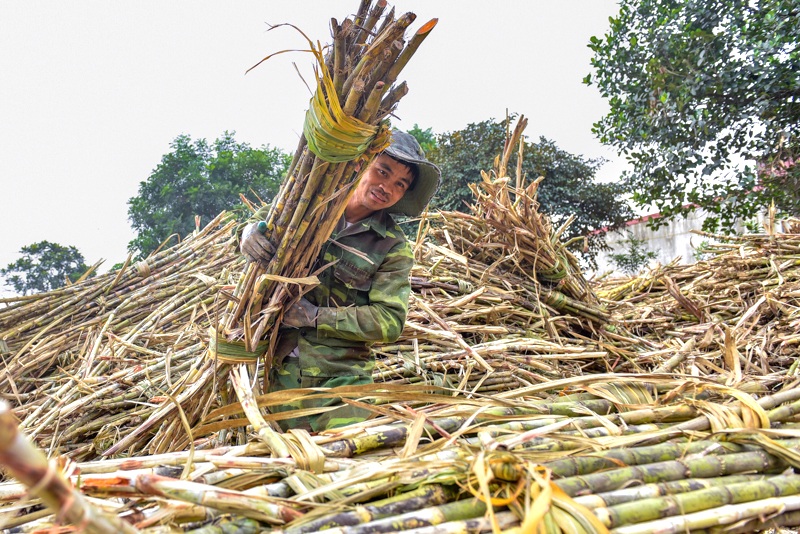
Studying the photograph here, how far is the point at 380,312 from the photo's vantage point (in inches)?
82.5

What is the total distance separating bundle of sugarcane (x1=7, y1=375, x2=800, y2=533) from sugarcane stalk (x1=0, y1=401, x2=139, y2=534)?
0.86 ft

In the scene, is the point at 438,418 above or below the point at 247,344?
below

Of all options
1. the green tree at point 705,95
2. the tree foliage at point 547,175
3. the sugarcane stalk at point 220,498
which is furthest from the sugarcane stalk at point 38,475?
the tree foliage at point 547,175

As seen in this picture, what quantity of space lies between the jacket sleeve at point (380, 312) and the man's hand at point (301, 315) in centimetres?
2

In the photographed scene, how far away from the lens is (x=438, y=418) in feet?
3.91

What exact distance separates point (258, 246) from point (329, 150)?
0.49 m

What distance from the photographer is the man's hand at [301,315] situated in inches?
79.7

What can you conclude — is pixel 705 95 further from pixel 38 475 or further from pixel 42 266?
pixel 42 266

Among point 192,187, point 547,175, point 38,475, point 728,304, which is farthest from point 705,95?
point 192,187

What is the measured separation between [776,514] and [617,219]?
13.1 meters

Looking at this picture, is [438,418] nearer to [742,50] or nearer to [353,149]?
[353,149]

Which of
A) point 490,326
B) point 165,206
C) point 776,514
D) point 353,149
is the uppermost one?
point 165,206

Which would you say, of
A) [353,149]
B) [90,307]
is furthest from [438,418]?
Answer: [90,307]

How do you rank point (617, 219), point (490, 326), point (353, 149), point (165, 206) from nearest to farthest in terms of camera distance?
point (353, 149) → point (490, 326) → point (617, 219) → point (165, 206)
